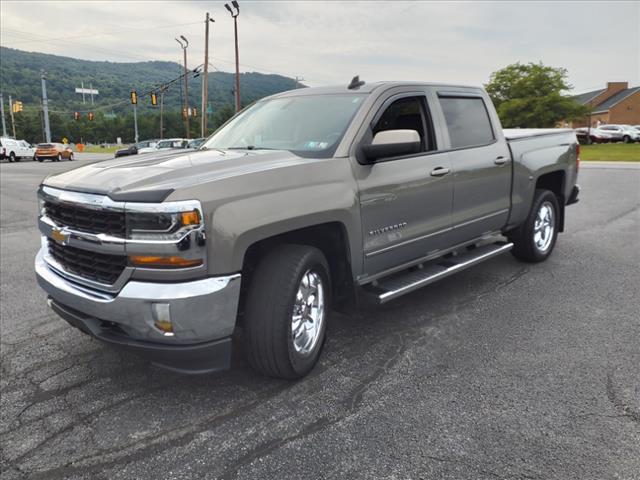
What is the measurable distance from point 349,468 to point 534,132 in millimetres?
4811

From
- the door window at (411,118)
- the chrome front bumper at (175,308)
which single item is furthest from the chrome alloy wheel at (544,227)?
the chrome front bumper at (175,308)

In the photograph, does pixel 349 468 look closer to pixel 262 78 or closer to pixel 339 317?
pixel 339 317

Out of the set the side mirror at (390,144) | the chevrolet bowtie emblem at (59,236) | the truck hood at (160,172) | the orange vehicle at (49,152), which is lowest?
the orange vehicle at (49,152)

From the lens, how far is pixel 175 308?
2633mm

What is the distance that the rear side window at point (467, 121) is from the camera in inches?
182

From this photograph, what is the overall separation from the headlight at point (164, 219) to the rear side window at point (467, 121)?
272 centimetres

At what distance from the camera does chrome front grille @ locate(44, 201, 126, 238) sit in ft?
9.02

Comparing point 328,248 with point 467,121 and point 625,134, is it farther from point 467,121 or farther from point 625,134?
point 625,134

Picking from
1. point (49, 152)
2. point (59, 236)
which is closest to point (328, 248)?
point (59, 236)

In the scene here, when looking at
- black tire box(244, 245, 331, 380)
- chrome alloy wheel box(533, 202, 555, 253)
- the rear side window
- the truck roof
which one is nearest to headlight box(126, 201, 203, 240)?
black tire box(244, 245, 331, 380)

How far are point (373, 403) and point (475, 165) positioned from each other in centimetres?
258

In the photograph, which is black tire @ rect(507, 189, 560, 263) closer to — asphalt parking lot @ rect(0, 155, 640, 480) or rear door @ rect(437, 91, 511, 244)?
rear door @ rect(437, 91, 511, 244)

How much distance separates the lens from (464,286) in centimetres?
531

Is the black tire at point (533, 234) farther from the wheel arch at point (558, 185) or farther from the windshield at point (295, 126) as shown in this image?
the windshield at point (295, 126)
